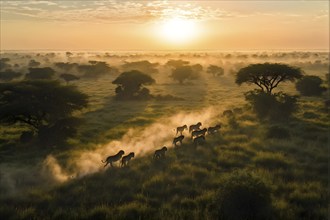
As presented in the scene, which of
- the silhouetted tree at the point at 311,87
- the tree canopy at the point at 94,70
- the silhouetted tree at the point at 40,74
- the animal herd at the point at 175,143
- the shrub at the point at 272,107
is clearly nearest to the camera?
the animal herd at the point at 175,143

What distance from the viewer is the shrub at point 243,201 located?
13117mm

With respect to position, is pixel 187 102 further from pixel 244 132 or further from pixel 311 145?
pixel 311 145

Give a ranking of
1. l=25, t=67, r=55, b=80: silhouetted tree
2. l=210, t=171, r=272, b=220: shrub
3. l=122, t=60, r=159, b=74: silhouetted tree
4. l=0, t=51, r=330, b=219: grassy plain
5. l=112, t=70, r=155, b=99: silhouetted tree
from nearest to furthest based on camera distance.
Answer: l=210, t=171, r=272, b=220: shrub < l=0, t=51, r=330, b=219: grassy plain < l=112, t=70, r=155, b=99: silhouetted tree < l=25, t=67, r=55, b=80: silhouetted tree < l=122, t=60, r=159, b=74: silhouetted tree

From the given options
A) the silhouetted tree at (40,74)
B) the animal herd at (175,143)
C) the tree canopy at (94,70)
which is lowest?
the animal herd at (175,143)

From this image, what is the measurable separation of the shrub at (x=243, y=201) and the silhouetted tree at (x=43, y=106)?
46.6ft

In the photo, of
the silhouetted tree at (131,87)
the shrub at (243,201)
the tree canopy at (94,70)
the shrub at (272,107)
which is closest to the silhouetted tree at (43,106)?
the shrub at (243,201)

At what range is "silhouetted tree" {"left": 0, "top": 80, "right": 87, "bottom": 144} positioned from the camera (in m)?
23.0

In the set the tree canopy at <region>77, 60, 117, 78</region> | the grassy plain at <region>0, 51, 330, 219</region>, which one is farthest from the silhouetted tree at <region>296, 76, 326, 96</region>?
the tree canopy at <region>77, 60, 117, 78</region>

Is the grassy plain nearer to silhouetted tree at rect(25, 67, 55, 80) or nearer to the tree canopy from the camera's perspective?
silhouetted tree at rect(25, 67, 55, 80)

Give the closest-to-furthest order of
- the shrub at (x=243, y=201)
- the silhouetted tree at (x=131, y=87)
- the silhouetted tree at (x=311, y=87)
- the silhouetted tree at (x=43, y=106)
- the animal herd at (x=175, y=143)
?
the shrub at (x=243, y=201)
the animal herd at (x=175, y=143)
the silhouetted tree at (x=43, y=106)
the silhouetted tree at (x=311, y=87)
the silhouetted tree at (x=131, y=87)

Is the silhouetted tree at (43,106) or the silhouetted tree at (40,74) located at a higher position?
the silhouetted tree at (40,74)

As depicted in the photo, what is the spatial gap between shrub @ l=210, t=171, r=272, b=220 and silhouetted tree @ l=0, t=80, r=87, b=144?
46.6 feet

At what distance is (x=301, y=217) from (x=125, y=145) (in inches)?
536

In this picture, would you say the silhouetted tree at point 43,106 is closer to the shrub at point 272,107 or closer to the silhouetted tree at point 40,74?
the shrub at point 272,107
